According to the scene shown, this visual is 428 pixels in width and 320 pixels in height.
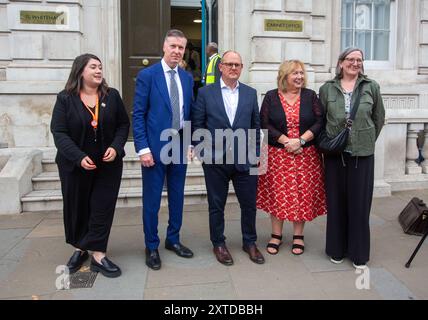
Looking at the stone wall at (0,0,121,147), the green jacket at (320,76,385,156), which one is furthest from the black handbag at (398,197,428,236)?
the stone wall at (0,0,121,147)

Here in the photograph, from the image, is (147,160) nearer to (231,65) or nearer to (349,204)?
(231,65)

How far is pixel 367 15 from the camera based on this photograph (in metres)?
8.61

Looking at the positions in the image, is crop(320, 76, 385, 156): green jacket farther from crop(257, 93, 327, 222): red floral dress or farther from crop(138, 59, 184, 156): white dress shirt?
crop(138, 59, 184, 156): white dress shirt

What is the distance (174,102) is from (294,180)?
1.37m

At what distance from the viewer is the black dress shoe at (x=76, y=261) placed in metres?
3.73

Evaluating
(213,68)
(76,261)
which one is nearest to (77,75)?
(76,261)

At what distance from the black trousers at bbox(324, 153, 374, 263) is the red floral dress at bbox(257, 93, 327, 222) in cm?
18

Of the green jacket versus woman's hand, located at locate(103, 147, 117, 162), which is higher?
the green jacket

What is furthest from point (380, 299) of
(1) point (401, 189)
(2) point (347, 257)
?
(1) point (401, 189)

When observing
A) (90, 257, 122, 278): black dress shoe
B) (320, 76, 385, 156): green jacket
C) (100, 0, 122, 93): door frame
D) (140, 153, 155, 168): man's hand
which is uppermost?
(100, 0, 122, 93): door frame

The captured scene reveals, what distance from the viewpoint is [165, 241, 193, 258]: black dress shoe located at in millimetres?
4066

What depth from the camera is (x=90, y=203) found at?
3.69 m

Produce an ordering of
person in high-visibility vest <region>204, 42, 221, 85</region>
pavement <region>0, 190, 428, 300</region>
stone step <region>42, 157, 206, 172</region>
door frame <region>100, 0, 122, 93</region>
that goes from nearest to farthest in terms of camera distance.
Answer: pavement <region>0, 190, 428, 300</region>
stone step <region>42, 157, 206, 172</region>
person in high-visibility vest <region>204, 42, 221, 85</region>
door frame <region>100, 0, 122, 93</region>
